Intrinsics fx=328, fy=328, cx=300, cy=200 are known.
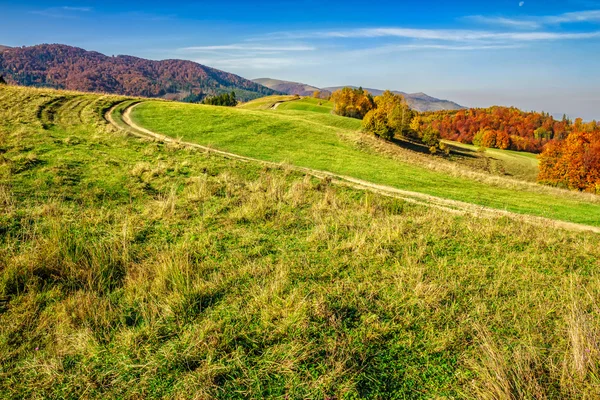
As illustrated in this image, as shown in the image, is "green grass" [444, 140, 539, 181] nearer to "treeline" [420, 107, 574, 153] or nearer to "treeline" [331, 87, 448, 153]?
"treeline" [331, 87, 448, 153]

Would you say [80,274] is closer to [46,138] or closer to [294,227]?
[294,227]

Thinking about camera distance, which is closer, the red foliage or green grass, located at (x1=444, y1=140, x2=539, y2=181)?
the red foliage

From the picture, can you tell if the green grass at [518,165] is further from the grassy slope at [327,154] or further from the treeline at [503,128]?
the grassy slope at [327,154]

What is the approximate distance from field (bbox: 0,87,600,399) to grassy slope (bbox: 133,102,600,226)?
10.4 meters

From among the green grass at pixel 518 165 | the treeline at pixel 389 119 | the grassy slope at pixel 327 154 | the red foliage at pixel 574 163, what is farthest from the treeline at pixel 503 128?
the grassy slope at pixel 327 154

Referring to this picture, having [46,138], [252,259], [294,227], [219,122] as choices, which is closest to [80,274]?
[252,259]

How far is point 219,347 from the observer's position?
13.9ft

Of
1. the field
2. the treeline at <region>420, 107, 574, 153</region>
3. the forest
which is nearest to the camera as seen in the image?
the field

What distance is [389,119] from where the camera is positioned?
54344 mm

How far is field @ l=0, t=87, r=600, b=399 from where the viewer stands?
3.78 m

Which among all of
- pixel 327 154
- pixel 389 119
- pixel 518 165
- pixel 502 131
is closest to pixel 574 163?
pixel 518 165

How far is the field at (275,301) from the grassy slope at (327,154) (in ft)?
34.0

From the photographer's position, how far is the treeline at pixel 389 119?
47.3 m

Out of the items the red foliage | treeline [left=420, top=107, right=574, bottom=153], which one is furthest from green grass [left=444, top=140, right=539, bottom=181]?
treeline [left=420, top=107, right=574, bottom=153]
